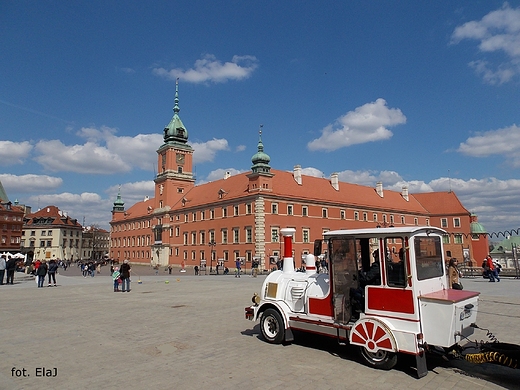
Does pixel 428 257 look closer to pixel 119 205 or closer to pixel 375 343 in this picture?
pixel 375 343

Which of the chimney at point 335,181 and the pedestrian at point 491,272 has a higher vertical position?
the chimney at point 335,181

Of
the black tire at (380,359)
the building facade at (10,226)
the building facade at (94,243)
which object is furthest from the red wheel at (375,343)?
the building facade at (94,243)

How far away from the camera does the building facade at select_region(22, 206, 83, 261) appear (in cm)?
9581

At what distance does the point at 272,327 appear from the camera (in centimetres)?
846

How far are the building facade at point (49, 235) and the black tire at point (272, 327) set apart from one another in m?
100

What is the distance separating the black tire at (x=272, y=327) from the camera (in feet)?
26.8

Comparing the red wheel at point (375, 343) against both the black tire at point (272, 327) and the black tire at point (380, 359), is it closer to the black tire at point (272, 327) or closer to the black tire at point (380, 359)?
the black tire at point (380, 359)

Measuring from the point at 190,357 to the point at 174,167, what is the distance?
64085 mm

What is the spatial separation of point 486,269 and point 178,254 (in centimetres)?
4853

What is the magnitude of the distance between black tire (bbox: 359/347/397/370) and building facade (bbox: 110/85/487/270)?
34.7 metres

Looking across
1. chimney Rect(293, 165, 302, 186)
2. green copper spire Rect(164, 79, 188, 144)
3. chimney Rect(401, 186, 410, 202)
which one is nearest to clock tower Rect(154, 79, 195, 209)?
green copper spire Rect(164, 79, 188, 144)

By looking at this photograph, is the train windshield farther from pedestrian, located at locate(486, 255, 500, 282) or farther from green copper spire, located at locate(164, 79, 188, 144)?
green copper spire, located at locate(164, 79, 188, 144)

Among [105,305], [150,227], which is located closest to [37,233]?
[150,227]

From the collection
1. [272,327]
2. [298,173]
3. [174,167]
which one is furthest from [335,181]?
[272,327]
